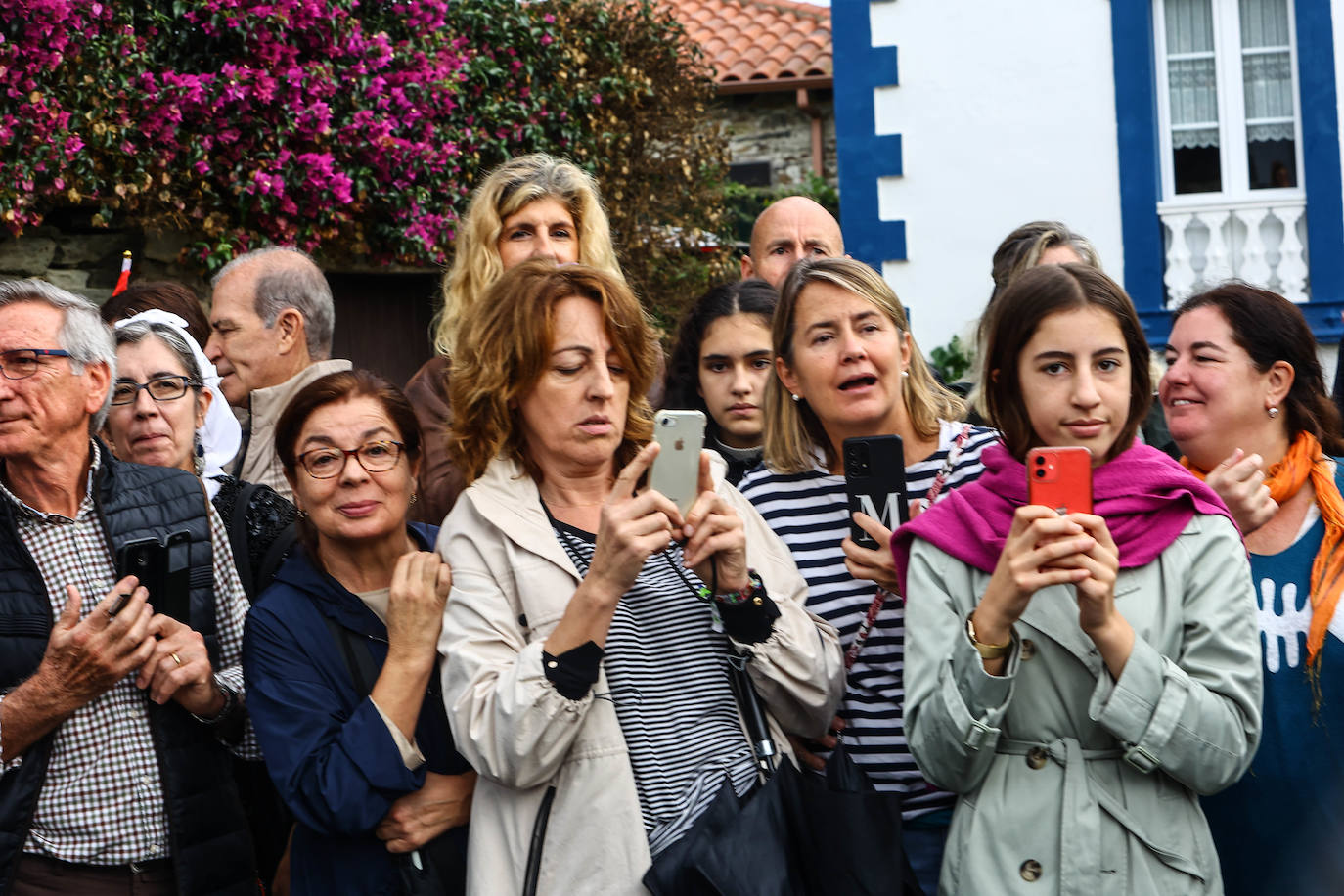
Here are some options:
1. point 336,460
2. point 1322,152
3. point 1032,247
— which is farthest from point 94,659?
point 1322,152

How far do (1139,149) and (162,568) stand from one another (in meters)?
8.33

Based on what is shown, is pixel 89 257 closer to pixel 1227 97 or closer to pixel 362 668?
pixel 362 668

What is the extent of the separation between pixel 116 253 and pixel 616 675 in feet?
19.9

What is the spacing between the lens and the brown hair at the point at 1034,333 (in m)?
2.68

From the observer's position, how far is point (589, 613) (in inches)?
97.7

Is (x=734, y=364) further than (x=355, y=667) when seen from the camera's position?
Yes

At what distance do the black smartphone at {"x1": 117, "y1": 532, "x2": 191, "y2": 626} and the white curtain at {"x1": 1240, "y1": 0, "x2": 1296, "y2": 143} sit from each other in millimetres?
8978

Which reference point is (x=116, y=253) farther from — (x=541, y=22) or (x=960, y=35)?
(x=960, y=35)

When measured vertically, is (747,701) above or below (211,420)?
below

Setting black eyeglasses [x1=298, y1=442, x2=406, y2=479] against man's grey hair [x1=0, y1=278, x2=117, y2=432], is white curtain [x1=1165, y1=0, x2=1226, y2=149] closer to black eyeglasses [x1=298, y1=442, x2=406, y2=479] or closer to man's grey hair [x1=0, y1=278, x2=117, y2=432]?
black eyeglasses [x1=298, y1=442, x2=406, y2=479]

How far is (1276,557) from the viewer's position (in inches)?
117

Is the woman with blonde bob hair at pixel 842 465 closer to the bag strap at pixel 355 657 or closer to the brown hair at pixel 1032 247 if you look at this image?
the bag strap at pixel 355 657

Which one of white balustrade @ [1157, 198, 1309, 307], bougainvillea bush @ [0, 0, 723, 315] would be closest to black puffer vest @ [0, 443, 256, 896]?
bougainvillea bush @ [0, 0, 723, 315]

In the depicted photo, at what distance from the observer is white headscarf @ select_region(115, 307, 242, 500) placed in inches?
163
